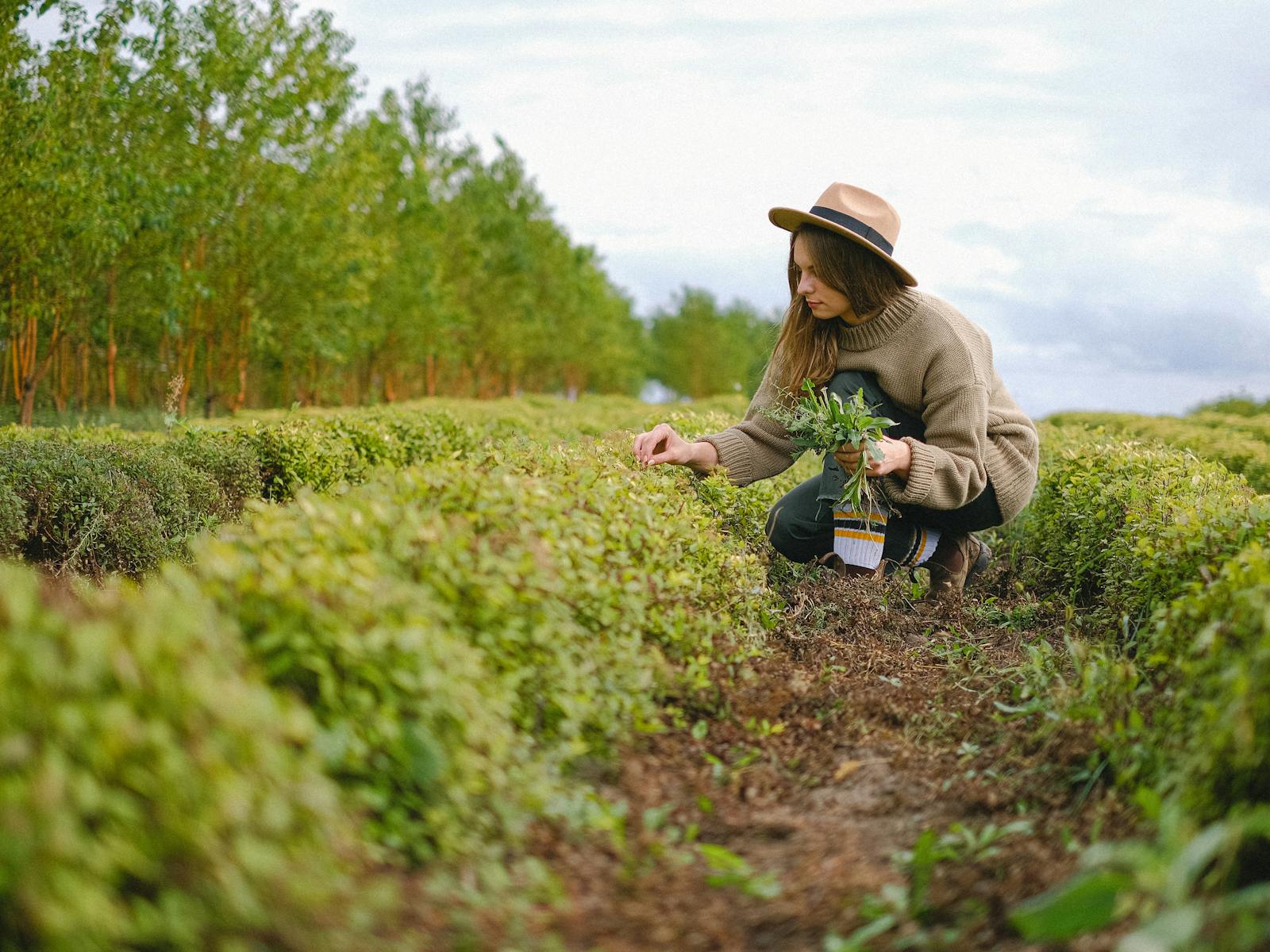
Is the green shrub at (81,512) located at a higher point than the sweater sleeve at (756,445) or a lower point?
lower

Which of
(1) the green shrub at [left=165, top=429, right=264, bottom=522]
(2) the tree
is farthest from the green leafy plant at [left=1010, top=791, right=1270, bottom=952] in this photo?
(2) the tree

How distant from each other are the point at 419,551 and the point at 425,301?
22.5 meters

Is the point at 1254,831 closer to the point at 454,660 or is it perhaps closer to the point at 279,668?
the point at 454,660

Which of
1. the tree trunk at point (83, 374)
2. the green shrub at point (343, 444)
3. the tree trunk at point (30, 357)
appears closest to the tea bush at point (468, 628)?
the green shrub at point (343, 444)

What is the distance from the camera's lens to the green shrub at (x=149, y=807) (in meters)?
1.32

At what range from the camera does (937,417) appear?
4152mm

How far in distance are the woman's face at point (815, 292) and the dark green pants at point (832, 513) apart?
11.6 inches

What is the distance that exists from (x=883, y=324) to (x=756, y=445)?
791 millimetres

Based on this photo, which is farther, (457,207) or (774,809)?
(457,207)

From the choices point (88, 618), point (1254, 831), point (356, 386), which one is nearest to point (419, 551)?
point (88, 618)

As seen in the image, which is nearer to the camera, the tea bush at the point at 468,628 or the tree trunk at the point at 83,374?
the tea bush at the point at 468,628

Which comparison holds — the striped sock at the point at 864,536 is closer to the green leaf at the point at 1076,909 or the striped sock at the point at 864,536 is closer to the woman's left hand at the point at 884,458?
the woman's left hand at the point at 884,458

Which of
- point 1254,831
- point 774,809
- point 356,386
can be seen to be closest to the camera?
point 1254,831

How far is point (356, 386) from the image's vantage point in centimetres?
2883
